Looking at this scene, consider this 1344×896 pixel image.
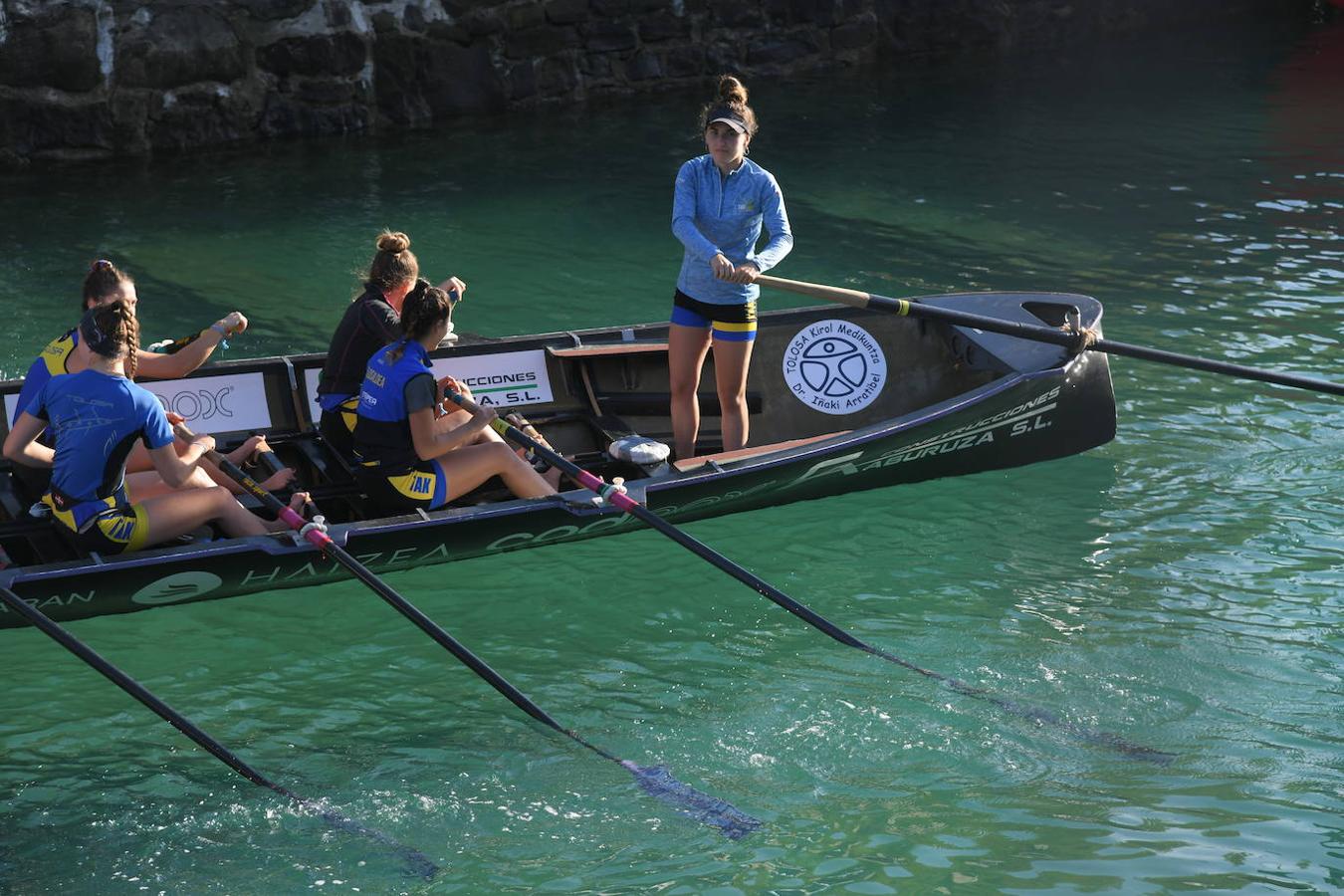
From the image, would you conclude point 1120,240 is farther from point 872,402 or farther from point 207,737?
point 207,737

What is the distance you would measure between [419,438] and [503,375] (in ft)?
5.91

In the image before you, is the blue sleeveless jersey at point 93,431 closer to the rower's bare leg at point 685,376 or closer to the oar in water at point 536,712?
the oar in water at point 536,712

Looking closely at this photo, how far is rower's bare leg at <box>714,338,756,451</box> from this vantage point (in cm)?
852

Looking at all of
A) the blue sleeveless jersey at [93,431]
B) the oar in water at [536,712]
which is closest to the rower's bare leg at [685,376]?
the oar in water at [536,712]

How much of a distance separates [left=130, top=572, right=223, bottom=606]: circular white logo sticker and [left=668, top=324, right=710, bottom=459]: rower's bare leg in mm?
2842

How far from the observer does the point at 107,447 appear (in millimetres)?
6801

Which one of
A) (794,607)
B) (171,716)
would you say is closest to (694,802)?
(794,607)

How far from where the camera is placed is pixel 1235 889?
225 inches

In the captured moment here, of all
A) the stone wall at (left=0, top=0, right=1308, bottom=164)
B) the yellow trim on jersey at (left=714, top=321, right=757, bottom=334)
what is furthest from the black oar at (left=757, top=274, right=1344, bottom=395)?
the stone wall at (left=0, top=0, right=1308, bottom=164)

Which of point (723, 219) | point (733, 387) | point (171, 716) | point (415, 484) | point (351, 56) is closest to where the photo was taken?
point (171, 716)

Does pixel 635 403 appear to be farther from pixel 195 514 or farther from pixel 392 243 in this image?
pixel 195 514

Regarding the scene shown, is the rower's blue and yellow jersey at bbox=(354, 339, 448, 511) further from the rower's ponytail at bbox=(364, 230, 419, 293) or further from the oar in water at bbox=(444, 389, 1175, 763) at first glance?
the rower's ponytail at bbox=(364, 230, 419, 293)

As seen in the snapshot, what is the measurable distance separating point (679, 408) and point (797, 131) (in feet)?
28.0

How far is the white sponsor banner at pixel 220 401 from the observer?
866 cm
